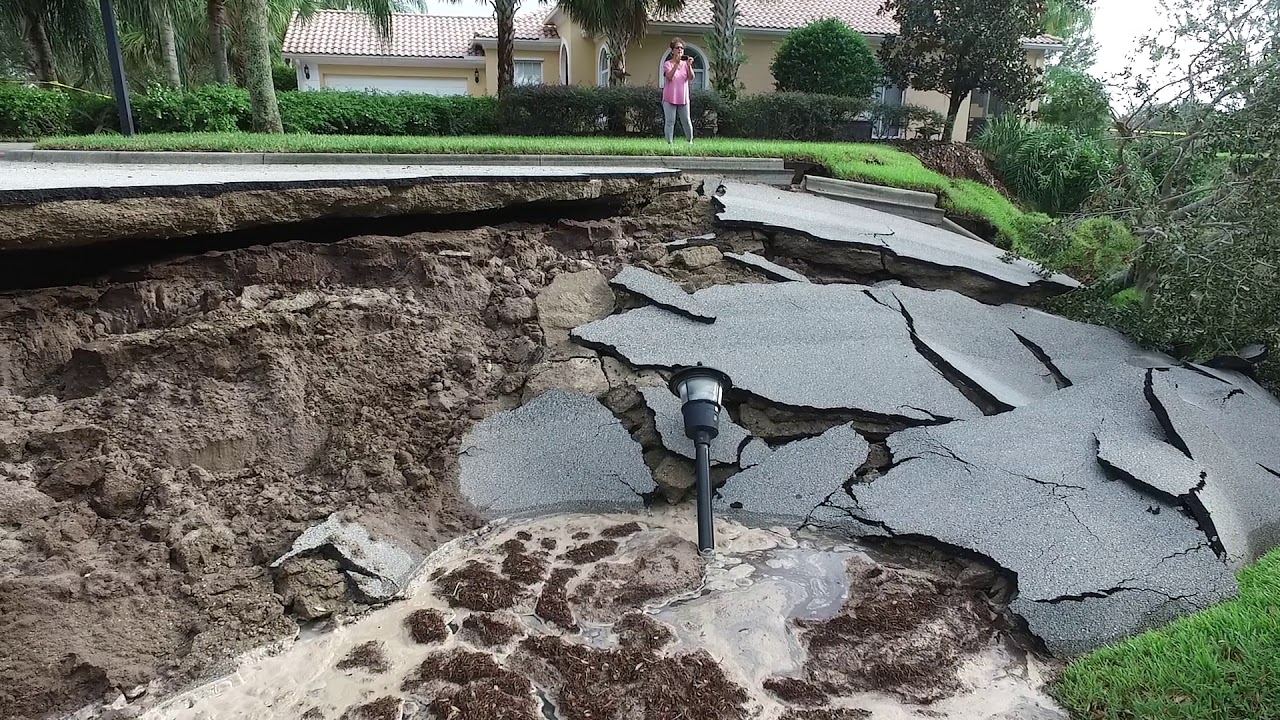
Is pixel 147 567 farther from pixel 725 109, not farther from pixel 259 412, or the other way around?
pixel 725 109

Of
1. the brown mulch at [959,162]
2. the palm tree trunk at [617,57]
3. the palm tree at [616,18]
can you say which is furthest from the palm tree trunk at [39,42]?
the brown mulch at [959,162]

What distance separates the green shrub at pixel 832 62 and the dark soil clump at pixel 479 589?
12.0 meters

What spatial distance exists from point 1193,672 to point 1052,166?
8.87 meters

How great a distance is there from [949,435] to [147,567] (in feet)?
12.0

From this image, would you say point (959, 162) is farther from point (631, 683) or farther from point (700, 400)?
point (631, 683)

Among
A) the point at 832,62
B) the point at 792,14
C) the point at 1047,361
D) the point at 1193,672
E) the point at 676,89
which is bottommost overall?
the point at 1193,672

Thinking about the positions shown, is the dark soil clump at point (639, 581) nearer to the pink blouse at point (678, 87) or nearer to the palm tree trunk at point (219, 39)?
the pink blouse at point (678, 87)

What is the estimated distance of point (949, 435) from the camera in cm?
389

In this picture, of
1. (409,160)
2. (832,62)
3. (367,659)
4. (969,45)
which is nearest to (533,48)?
(832,62)

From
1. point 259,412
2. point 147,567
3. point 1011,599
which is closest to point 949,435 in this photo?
point 1011,599

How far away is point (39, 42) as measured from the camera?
12711mm

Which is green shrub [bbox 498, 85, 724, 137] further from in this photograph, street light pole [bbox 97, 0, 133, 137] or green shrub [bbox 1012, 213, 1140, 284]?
green shrub [bbox 1012, 213, 1140, 284]

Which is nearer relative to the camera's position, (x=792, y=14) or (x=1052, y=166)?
(x=1052, y=166)

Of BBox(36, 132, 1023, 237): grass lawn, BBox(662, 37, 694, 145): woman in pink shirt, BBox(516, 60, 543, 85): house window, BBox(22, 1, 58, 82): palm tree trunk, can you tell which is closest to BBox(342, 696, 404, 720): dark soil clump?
BBox(36, 132, 1023, 237): grass lawn
